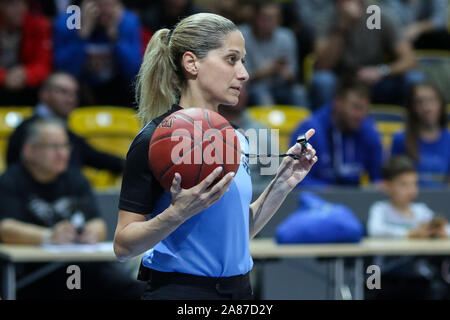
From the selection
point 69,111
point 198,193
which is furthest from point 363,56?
point 198,193

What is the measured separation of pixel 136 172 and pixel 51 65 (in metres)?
5.28

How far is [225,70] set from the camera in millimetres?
2496

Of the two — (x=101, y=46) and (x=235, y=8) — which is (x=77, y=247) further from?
(x=235, y=8)

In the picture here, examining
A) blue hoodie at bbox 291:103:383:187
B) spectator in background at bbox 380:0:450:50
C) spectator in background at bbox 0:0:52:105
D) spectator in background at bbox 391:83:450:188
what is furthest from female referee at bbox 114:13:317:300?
spectator in background at bbox 380:0:450:50

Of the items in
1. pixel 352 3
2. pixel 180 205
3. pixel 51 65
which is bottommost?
pixel 180 205

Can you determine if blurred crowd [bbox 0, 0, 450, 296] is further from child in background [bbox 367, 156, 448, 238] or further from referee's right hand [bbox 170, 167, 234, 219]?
referee's right hand [bbox 170, 167, 234, 219]

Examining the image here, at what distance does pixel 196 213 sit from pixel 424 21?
24.0ft

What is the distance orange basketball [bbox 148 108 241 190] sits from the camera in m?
2.25

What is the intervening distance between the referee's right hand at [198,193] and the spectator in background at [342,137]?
4.22 meters

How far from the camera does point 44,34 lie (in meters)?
7.29

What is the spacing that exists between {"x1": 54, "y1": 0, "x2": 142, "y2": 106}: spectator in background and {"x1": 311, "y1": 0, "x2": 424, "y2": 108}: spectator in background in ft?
5.99

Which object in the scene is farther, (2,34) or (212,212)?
(2,34)

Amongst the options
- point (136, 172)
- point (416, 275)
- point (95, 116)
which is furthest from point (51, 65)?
point (136, 172)
